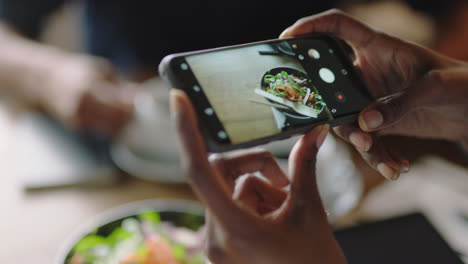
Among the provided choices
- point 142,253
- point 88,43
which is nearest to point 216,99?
point 142,253

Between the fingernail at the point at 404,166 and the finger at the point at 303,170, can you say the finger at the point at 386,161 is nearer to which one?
the fingernail at the point at 404,166

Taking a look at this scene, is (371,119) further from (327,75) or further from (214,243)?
(214,243)

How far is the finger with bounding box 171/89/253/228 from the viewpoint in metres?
0.30

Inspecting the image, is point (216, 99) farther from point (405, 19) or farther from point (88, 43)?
point (405, 19)

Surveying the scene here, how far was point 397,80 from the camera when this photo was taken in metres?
0.56

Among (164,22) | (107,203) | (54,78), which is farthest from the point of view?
(164,22)

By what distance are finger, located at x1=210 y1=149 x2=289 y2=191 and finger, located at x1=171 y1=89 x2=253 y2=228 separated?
14 cm

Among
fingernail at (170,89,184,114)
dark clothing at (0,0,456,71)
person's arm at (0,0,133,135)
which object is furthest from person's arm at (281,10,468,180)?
dark clothing at (0,0,456,71)

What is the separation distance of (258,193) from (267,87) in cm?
12

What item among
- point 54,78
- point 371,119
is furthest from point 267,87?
point 54,78

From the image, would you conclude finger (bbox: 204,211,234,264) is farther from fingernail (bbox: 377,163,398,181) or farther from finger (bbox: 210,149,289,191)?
fingernail (bbox: 377,163,398,181)

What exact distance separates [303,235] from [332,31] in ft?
0.91

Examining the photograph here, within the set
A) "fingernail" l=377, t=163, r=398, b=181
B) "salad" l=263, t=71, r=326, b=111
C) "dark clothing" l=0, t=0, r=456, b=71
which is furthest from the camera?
"dark clothing" l=0, t=0, r=456, b=71

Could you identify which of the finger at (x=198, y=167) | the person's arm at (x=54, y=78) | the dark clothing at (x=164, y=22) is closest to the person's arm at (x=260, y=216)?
the finger at (x=198, y=167)
